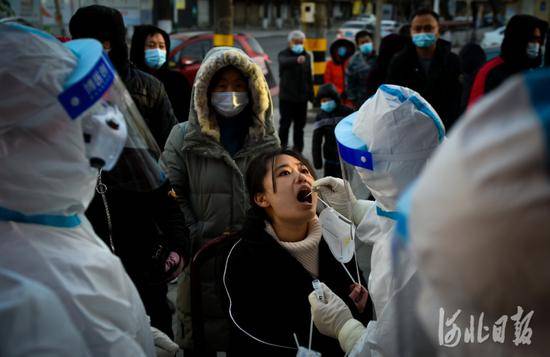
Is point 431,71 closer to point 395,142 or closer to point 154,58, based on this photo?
point 154,58

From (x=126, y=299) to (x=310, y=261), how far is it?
3.08 ft

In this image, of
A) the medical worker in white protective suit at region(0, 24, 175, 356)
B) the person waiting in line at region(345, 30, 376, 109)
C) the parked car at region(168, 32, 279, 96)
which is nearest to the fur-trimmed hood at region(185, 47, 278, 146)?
the medical worker in white protective suit at region(0, 24, 175, 356)

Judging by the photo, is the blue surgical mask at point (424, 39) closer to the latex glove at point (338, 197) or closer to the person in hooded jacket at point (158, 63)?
the person in hooded jacket at point (158, 63)

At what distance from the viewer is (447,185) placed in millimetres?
1019

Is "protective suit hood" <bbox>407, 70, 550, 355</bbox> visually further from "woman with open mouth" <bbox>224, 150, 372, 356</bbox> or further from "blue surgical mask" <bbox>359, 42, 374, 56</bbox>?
"blue surgical mask" <bbox>359, 42, 374, 56</bbox>

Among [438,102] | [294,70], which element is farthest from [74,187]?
[294,70]

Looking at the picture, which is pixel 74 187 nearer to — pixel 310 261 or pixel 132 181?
pixel 132 181

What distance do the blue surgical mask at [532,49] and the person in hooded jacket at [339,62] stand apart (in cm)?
400

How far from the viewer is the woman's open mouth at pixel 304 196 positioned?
105 inches

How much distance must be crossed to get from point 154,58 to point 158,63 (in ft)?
0.16

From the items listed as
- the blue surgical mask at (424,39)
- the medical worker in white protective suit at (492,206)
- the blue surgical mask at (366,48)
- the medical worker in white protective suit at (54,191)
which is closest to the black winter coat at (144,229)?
the medical worker in white protective suit at (54,191)

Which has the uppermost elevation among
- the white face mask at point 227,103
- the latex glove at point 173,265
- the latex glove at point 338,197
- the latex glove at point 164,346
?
the white face mask at point 227,103

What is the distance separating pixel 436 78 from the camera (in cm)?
531

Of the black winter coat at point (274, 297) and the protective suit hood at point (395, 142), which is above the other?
the protective suit hood at point (395, 142)
